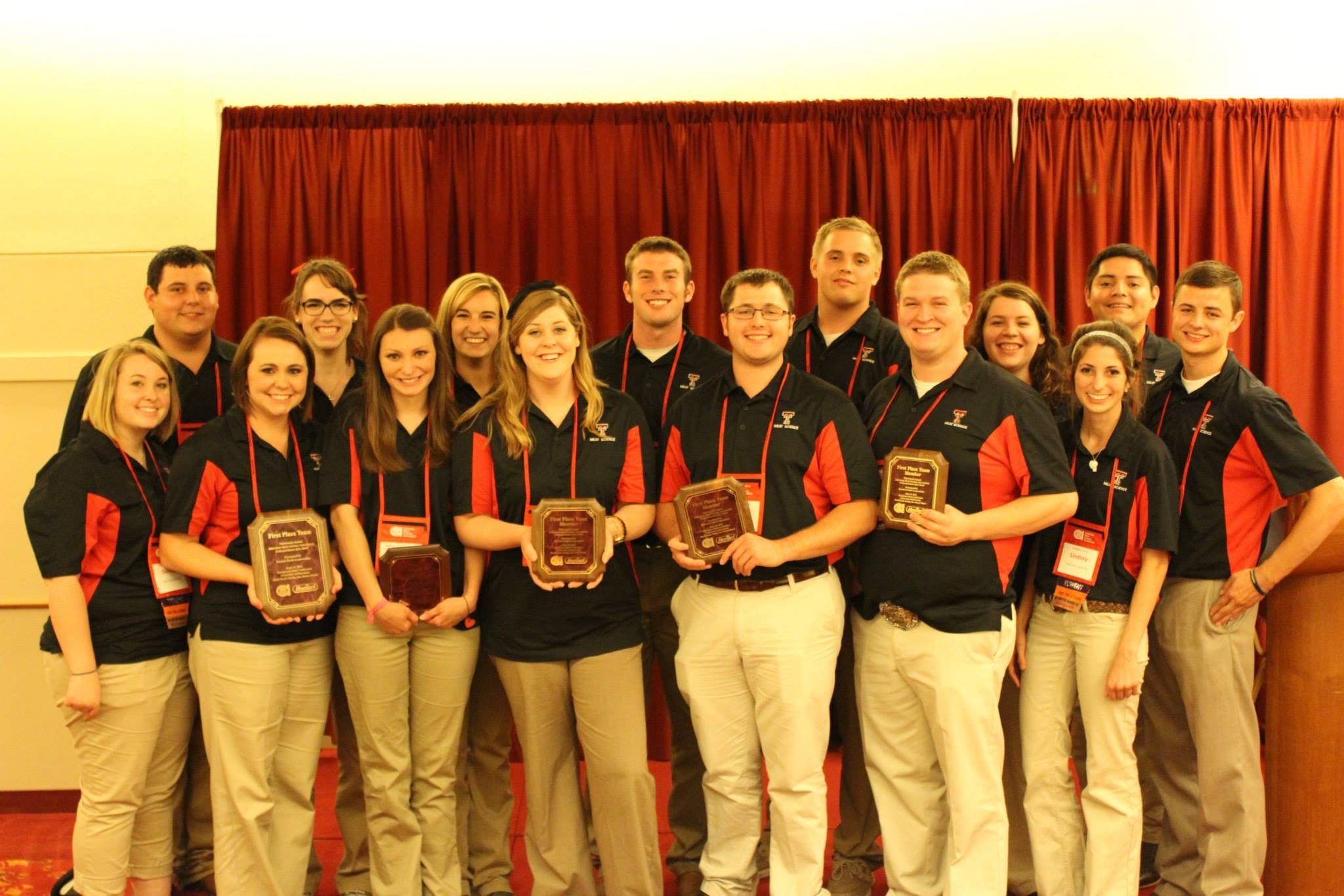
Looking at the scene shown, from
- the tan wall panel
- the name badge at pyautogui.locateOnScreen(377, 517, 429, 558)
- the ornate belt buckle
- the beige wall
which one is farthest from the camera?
the beige wall

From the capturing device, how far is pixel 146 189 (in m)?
4.98

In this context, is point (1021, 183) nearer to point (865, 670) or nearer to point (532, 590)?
point (865, 670)

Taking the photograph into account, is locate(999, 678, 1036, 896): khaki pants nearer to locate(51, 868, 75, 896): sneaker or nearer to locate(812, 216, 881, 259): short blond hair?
locate(812, 216, 881, 259): short blond hair

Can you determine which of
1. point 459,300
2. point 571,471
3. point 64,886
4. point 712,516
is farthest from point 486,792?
point 459,300

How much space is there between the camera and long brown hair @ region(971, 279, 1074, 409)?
346cm

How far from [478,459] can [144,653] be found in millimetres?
1233

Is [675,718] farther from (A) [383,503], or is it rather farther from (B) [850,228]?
(B) [850,228]

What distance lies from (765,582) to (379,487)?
4.04ft

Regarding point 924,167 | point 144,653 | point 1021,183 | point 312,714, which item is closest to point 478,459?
point 312,714

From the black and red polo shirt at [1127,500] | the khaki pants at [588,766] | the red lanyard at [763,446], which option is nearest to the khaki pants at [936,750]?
the black and red polo shirt at [1127,500]

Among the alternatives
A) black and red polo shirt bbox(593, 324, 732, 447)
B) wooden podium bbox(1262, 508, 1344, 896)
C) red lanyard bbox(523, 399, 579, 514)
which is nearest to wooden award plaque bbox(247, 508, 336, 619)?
red lanyard bbox(523, 399, 579, 514)

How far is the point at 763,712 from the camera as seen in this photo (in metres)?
Result: 3.19

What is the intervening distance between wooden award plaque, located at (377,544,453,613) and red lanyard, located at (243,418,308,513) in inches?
13.8

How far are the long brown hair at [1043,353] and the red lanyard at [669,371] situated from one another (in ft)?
3.52
